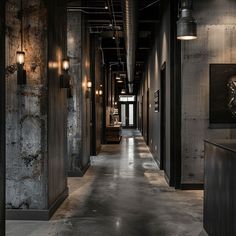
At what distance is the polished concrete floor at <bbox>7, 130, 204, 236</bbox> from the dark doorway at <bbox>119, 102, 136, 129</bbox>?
2587cm

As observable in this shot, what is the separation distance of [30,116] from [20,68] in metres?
0.64

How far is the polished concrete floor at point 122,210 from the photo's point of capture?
14.1ft

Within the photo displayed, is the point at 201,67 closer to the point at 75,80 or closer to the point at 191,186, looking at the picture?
the point at 191,186

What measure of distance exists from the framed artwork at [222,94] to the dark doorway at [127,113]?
27.3 metres

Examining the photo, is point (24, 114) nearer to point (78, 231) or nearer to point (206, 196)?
point (78, 231)

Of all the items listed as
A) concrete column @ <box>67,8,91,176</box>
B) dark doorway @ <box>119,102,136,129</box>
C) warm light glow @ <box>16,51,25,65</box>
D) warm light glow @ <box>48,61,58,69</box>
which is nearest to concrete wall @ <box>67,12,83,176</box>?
concrete column @ <box>67,8,91,176</box>

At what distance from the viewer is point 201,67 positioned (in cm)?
659

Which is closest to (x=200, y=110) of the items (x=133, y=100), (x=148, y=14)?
(x=148, y=14)

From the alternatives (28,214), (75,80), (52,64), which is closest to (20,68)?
(52,64)

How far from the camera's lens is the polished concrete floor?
169 inches

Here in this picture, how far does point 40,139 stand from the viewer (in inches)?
189

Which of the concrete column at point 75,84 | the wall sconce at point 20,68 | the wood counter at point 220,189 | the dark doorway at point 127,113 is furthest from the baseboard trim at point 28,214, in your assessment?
the dark doorway at point 127,113

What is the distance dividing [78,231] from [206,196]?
4.99ft

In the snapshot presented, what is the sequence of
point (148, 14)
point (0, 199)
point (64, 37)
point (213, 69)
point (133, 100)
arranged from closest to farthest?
point (0, 199) < point (64, 37) < point (213, 69) < point (148, 14) < point (133, 100)
